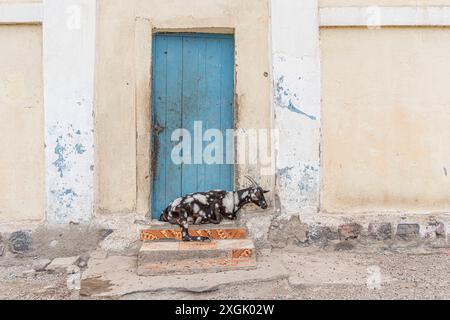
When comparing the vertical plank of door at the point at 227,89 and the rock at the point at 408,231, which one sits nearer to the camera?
the rock at the point at 408,231

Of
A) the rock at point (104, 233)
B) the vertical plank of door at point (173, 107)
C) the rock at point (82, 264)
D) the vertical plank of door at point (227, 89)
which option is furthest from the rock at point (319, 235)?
the rock at point (82, 264)

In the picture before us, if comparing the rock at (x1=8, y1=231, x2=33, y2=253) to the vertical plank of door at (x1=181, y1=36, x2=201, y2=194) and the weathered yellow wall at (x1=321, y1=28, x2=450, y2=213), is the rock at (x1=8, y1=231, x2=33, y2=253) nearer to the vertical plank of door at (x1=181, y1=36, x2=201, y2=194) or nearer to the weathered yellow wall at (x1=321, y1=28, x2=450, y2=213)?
the vertical plank of door at (x1=181, y1=36, x2=201, y2=194)

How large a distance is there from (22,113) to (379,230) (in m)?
3.85

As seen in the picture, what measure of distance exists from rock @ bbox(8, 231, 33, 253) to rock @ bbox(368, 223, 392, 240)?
11.3ft

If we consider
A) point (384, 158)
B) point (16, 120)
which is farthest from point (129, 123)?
point (384, 158)

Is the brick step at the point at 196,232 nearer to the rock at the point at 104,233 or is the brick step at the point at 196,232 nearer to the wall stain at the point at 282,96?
the rock at the point at 104,233

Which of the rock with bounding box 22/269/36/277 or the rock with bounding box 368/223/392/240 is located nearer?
the rock with bounding box 22/269/36/277

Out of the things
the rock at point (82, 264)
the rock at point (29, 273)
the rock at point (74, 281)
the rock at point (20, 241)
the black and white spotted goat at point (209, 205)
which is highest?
the black and white spotted goat at point (209, 205)

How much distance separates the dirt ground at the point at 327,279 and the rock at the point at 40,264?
6 centimetres

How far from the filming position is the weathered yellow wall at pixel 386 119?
5.59m

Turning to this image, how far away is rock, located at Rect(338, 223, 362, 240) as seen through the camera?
5.50 meters

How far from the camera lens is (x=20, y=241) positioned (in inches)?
213

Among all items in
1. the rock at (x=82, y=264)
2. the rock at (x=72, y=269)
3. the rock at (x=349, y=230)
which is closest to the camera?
the rock at (x=72, y=269)

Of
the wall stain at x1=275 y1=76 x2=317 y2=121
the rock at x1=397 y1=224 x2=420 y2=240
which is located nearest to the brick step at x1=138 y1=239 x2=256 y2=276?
the wall stain at x1=275 y1=76 x2=317 y2=121
